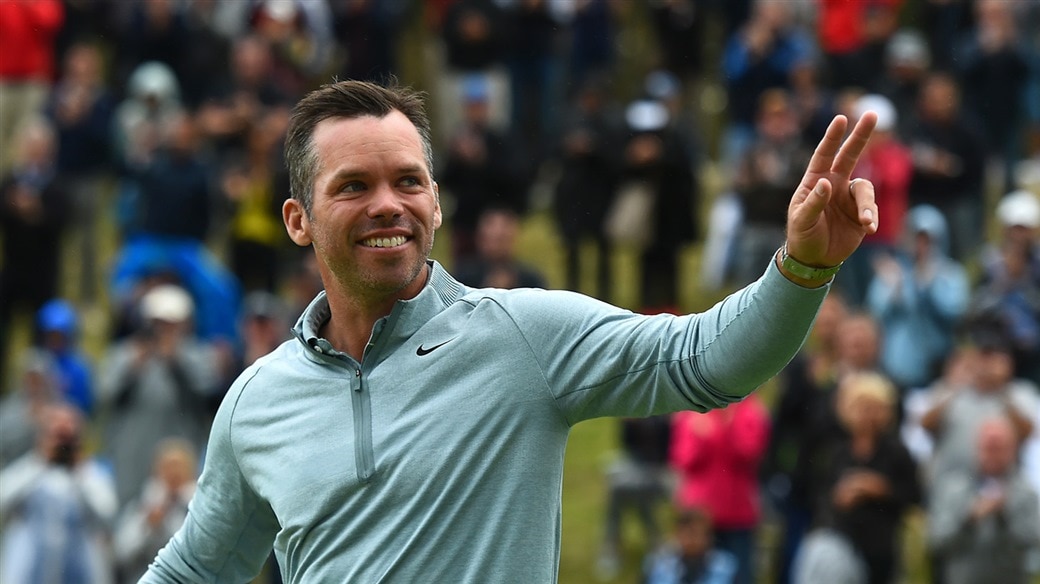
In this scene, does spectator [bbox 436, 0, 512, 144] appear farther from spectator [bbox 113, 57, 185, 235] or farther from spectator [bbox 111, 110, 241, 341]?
spectator [bbox 111, 110, 241, 341]

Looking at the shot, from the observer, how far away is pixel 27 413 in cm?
1270

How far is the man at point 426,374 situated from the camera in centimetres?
332

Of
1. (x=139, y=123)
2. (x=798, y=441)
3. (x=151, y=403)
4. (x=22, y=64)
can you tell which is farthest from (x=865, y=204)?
(x=22, y=64)

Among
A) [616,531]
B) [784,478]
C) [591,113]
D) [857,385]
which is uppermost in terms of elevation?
[591,113]

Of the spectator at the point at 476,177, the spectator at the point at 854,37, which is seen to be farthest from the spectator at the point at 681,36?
the spectator at the point at 476,177

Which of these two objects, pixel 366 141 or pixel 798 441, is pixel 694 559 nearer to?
pixel 798 441

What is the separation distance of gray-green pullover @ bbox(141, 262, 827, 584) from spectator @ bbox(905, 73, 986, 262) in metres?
11.9

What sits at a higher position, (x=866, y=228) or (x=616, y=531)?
(x=866, y=228)

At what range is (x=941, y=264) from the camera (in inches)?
538

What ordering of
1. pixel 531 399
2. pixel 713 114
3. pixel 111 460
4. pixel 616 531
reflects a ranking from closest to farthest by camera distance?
pixel 531 399
pixel 111 460
pixel 616 531
pixel 713 114

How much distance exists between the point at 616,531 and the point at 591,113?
4.13 m

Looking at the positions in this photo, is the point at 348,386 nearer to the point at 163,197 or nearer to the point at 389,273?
the point at 389,273

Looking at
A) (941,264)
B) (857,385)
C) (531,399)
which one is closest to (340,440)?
(531,399)

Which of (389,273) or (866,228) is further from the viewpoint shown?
(389,273)
